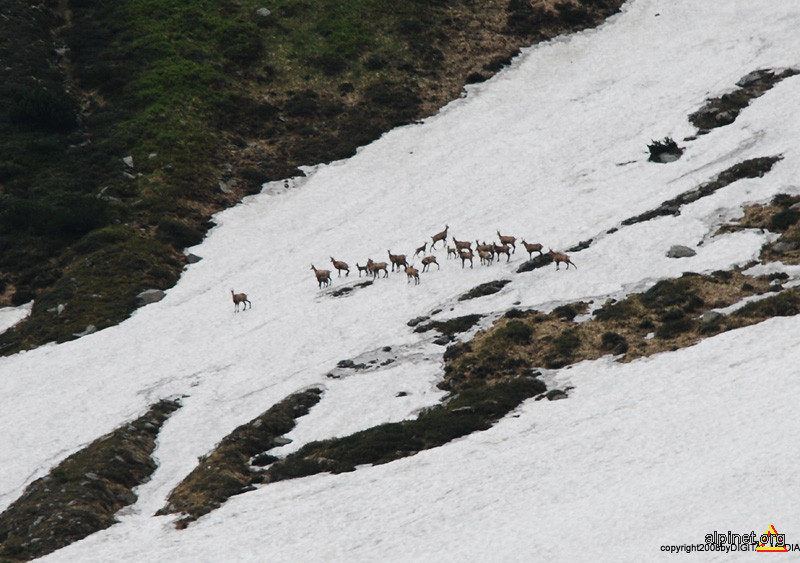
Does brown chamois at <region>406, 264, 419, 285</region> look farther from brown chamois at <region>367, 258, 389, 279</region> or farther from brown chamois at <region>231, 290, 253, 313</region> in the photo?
brown chamois at <region>231, 290, 253, 313</region>

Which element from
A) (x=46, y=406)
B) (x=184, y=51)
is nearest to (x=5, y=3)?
(x=184, y=51)

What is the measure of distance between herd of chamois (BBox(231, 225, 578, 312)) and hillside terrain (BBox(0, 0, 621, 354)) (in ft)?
33.9

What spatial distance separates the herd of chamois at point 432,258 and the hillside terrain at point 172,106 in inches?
406

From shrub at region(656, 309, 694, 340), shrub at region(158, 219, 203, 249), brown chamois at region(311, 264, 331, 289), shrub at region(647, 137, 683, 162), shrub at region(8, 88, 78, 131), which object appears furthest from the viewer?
shrub at region(8, 88, 78, 131)

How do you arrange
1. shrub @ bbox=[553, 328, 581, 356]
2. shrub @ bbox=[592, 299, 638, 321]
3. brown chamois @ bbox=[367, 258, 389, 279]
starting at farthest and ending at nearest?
brown chamois @ bbox=[367, 258, 389, 279] < shrub @ bbox=[592, 299, 638, 321] < shrub @ bbox=[553, 328, 581, 356]

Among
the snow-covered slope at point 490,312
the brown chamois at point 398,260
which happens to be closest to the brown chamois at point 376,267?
the brown chamois at point 398,260

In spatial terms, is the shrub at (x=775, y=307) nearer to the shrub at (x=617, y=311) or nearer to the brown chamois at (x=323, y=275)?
the shrub at (x=617, y=311)

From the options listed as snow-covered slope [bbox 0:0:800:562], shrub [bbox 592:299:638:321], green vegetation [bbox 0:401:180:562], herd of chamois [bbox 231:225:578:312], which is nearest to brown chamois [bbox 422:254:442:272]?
herd of chamois [bbox 231:225:578:312]

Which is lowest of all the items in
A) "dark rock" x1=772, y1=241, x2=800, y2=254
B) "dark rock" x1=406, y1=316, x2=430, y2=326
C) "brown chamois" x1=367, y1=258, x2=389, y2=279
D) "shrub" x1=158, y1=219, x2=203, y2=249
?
"dark rock" x1=772, y1=241, x2=800, y2=254

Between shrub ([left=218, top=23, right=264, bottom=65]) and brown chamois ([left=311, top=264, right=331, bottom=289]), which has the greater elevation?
shrub ([left=218, top=23, right=264, bottom=65])

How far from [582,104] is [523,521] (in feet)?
154

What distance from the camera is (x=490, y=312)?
38.8m

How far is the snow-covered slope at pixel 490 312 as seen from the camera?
933 inches

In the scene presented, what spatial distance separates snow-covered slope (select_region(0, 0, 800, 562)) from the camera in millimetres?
23688
